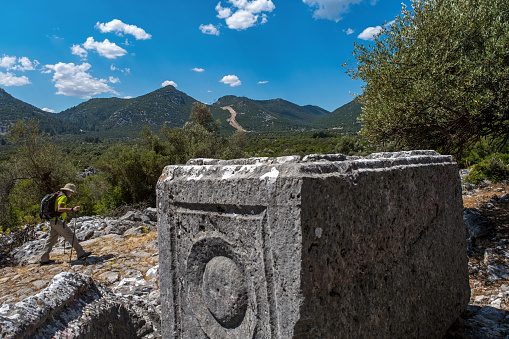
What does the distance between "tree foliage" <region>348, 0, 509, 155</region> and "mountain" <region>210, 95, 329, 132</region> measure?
90.0 m

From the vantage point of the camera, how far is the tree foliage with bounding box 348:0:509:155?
5797mm

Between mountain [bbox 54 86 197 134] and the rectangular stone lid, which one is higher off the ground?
mountain [bbox 54 86 197 134]

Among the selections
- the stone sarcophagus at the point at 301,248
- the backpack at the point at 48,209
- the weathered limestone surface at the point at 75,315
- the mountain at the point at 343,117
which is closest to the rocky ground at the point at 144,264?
the weathered limestone surface at the point at 75,315

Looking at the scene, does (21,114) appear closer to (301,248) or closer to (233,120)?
(233,120)

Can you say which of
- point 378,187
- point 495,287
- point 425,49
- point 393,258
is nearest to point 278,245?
point 378,187

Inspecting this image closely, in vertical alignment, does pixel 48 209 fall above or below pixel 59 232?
above

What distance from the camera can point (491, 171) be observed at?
10.7 meters

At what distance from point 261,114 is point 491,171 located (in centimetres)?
11421

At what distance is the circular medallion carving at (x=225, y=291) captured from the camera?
202cm

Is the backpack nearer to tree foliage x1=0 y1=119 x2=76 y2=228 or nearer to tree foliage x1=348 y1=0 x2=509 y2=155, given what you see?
tree foliage x1=0 y1=119 x2=76 y2=228

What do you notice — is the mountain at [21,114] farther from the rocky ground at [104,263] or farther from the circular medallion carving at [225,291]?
the circular medallion carving at [225,291]

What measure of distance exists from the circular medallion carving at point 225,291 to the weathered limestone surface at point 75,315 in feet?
2.82

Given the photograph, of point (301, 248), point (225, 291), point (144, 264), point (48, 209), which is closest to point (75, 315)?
point (225, 291)

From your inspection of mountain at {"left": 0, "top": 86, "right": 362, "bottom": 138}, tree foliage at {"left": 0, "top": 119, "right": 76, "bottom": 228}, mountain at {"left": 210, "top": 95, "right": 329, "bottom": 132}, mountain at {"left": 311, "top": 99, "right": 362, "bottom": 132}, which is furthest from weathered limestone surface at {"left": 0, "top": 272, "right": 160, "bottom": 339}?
mountain at {"left": 311, "top": 99, "right": 362, "bottom": 132}
